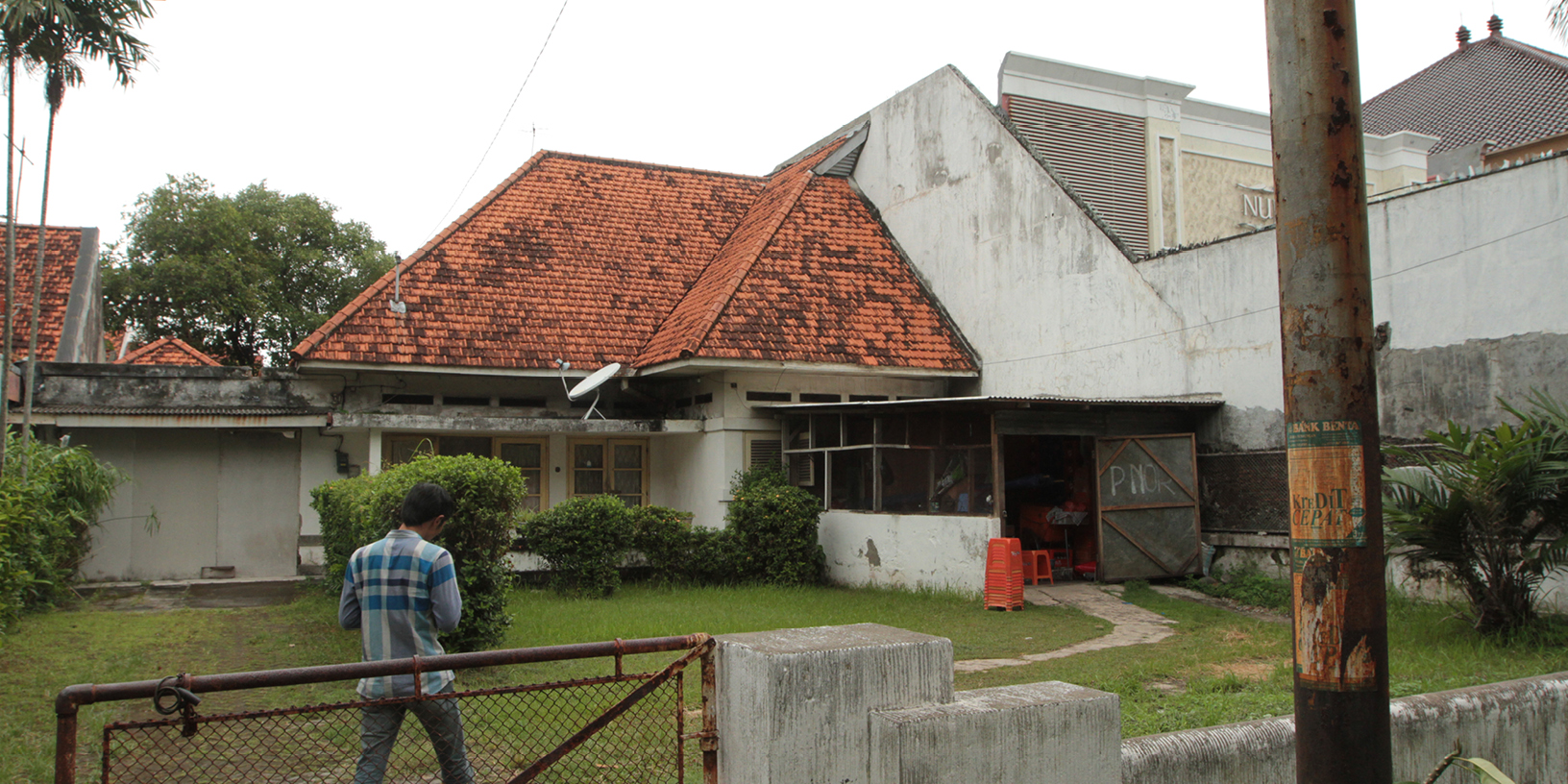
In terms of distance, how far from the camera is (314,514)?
1556cm

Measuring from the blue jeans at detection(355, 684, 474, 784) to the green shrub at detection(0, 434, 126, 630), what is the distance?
23.6ft

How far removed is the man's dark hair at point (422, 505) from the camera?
4477mm

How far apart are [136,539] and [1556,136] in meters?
23.0

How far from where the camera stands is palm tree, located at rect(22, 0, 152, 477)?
1163cm

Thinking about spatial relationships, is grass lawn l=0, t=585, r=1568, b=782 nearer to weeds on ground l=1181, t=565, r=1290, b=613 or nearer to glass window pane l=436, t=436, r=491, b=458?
weeds on ground l=1181, t=565, r=1290, b=613

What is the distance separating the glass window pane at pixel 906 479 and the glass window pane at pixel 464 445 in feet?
20.6

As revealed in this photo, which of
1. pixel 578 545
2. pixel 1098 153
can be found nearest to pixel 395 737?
pixel 578 545

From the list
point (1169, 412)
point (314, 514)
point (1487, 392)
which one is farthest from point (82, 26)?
point (1487, 392)

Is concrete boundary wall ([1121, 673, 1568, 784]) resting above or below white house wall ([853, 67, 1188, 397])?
below

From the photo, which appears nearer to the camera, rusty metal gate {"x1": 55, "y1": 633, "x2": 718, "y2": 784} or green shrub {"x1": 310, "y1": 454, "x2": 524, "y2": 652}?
rusty metal gate {"x1": 55, "y1": 633, "x2": 718, "y2": 784}

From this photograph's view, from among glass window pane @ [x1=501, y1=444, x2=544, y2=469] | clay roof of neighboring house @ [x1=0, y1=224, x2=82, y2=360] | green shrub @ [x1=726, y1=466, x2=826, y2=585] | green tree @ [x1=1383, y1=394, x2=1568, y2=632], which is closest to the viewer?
green tree @ [x1=1383, y1=394, x2=1568, y2=632]

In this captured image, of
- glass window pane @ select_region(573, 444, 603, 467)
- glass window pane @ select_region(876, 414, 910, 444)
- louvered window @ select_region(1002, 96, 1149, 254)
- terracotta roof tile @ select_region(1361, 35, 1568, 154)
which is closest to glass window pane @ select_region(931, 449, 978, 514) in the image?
glass window pane @ select_region(876, 414, 910, 444)

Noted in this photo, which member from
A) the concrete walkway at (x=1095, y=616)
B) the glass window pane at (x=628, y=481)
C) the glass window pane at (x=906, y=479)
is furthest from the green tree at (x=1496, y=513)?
the glass window pane at (x=628, y=481)

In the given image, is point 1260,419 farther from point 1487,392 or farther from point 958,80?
point 958,80
